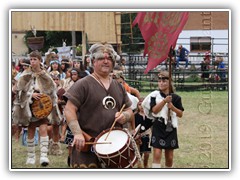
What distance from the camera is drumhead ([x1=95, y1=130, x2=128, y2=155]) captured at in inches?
224

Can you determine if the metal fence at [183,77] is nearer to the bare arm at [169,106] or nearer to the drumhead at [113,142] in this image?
the bare arm at [169,106]

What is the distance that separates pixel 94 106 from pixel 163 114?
197cm

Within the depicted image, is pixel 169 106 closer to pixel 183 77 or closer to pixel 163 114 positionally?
pixel 163 114

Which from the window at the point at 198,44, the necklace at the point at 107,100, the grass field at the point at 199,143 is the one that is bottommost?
the grass field at the point at 199,143

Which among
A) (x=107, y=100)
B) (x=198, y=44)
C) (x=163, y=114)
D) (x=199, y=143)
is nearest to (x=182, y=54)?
(x=198, y=44)

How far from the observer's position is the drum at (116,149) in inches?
224

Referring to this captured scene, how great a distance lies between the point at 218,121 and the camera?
533 inches

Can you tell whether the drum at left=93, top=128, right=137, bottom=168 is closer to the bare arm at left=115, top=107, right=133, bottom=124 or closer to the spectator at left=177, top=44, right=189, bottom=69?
the bare arm at left=115, top=107, right=133, bottom=124

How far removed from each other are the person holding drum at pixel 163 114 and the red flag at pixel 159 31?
36cm

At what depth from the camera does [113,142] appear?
5.77 meters

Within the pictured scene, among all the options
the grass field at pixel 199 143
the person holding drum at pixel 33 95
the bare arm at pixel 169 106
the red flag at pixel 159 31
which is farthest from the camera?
the grass field at pixel 199 143

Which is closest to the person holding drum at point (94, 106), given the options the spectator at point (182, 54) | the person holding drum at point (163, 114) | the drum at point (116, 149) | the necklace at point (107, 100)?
the necklace at point (107, 100)
